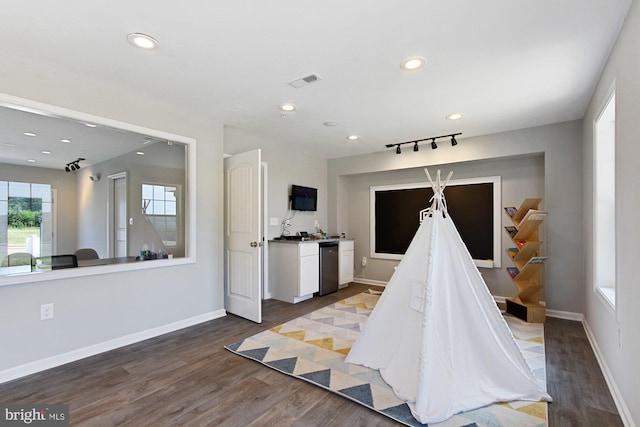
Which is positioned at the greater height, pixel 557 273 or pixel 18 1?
pixel 18 1

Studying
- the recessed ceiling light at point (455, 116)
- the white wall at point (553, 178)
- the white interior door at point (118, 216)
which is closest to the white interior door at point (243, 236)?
the white interior door at point (118, 216)

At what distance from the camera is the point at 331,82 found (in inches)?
109

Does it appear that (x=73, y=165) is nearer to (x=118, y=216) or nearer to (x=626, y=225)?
(x=118, y=216)

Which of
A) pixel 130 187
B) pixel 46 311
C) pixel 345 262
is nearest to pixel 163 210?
pixel 130 187

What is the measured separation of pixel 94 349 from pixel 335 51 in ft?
10.8

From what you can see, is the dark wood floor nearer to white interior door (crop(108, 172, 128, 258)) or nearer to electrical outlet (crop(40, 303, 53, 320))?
electrical outlet (crop(40, 303, 53, 320))

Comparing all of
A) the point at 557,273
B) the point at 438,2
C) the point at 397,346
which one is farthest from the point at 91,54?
the point at 557,273

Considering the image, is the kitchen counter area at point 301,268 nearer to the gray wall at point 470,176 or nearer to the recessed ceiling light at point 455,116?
the gray wall at point 470,176

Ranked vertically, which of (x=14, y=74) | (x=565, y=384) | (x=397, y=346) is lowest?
(x=565, y=384)

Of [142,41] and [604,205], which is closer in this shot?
[142,41]

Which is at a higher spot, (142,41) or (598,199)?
(142,41)

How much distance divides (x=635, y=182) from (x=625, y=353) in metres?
1.08

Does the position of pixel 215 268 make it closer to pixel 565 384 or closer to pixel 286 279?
pixel 286 279

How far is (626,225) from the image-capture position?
75.4 inches
